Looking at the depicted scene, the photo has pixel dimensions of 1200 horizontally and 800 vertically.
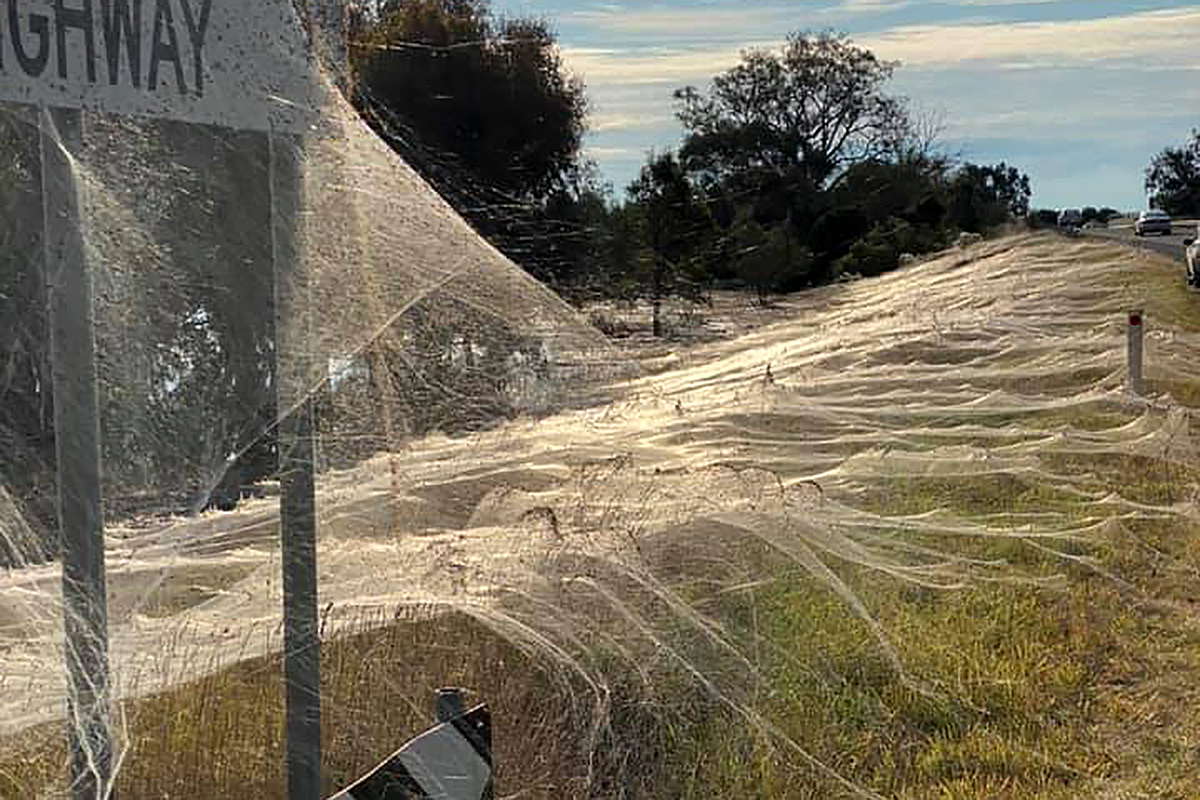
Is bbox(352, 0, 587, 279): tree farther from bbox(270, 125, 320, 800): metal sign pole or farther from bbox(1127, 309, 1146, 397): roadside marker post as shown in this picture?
bbox(270, 125, 320, 800): metal sign pole

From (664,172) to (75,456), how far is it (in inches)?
519

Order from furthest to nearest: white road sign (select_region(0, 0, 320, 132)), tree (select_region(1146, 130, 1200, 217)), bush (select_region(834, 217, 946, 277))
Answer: tree (select_region(1146, 130, 1200, 217)), bush (select_region(834, 217, 946, 277)), white road sign (select_region(0, 0, 320, 132))

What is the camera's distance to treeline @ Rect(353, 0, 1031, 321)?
29.4 feet

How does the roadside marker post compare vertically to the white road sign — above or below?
below

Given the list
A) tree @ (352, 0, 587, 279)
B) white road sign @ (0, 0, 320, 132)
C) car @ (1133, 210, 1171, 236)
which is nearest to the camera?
white road sign @ (0, 0, 320, 132)

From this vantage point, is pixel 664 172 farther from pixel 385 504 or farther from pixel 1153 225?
pixel 1153 225

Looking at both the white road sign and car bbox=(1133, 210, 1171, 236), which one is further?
car bbox=(1133, 210, 1171, 236)

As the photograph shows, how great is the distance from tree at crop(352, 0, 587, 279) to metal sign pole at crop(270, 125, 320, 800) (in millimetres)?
4249

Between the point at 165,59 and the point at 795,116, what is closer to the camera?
the point at 165,59

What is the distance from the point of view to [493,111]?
11281mm

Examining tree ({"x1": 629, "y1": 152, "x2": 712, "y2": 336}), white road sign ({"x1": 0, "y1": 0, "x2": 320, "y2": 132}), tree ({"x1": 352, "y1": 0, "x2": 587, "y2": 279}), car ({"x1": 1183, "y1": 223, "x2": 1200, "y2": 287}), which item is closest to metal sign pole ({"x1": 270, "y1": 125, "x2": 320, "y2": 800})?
white road sign ({"x1": 0, "y1": 0, "x2": 320, "y2": 132})

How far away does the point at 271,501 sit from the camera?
3.89m

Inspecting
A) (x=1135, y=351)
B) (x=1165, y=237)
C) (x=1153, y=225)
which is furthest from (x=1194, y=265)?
(x=1153, y=225)

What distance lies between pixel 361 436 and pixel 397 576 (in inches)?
16.4
